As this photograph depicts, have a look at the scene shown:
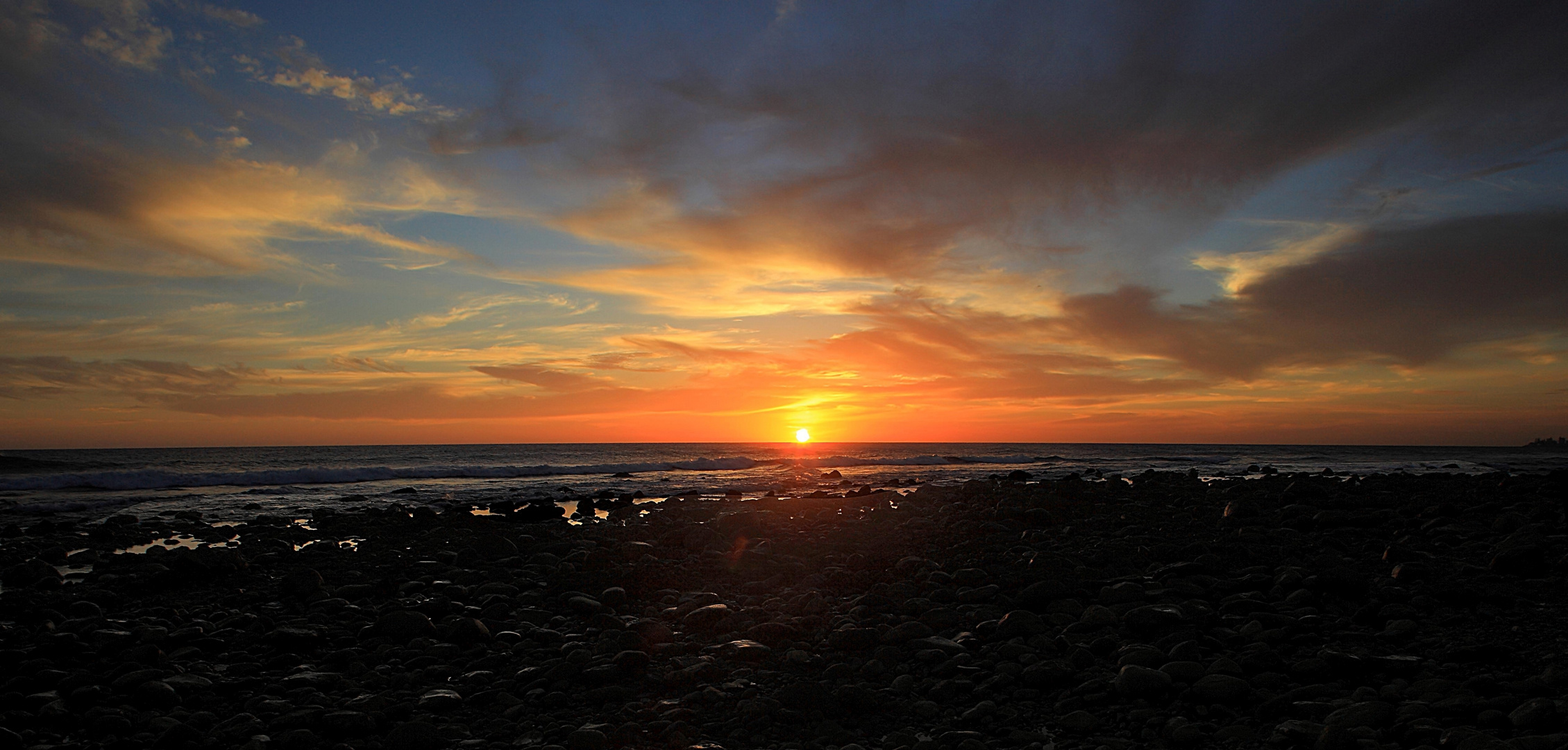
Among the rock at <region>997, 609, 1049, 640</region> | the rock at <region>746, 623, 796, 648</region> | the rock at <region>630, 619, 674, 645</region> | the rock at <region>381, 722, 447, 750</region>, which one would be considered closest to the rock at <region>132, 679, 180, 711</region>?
the rock at <region>381, 722, 447, 750</region>

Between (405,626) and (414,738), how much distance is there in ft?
9.84

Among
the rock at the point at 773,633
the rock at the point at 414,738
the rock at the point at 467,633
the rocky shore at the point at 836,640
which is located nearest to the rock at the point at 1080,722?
the rocky shore at the point at 836,640

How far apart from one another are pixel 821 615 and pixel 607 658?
7.96 ft

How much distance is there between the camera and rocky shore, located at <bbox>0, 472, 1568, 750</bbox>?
4910mm

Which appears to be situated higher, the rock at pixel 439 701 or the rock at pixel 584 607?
the rock at pixel 584 607

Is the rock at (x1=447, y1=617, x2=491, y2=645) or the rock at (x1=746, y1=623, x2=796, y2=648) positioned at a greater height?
the rock at (x1=746, y1=623, x2=796, y2=648)

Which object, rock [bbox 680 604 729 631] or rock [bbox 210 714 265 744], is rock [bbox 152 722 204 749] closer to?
rock [bbox 210 714 265 744]

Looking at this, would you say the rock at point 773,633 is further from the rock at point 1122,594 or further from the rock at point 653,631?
the rock at point 1122,594

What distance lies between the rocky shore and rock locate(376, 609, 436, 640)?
0.09ft

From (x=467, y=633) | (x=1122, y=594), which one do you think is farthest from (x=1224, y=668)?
(x=467, y=633)

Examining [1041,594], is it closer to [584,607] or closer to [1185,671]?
[1185,671]

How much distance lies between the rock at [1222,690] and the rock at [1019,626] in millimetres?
1743

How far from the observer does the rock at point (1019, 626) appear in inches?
263

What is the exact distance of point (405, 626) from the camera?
300 inches
